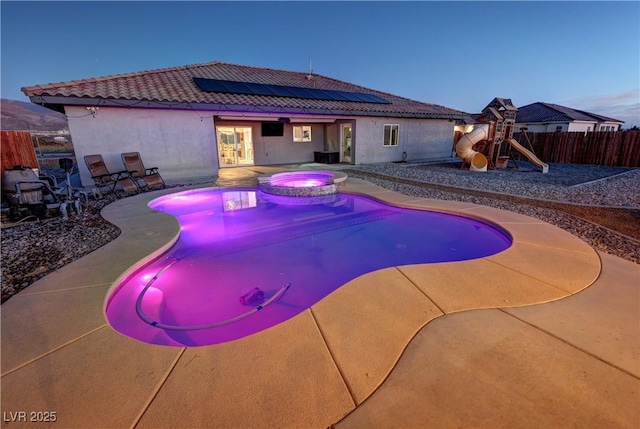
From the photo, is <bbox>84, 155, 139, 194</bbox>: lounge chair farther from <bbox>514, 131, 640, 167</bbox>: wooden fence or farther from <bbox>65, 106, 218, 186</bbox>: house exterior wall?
<bbox>514, 131, 640, 167</bbox>: wooden fence

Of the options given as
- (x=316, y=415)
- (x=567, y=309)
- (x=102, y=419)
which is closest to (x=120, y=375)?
(x=102, y=419)

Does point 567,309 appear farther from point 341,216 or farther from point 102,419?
point 341,216

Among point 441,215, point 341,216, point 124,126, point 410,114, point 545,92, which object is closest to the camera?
point 441,215

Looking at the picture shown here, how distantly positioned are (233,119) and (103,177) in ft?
22.0

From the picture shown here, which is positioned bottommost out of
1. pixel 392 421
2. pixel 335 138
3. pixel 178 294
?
pixel 178 294

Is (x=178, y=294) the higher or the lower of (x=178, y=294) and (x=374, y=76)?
the lower

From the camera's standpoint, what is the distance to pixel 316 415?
4.88 feet

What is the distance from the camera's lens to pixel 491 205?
244 inches

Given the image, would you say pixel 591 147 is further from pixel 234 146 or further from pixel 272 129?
pixel 234 146

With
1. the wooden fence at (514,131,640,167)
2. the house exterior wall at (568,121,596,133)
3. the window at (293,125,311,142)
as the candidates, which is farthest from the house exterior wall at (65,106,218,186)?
the house exterior wall at (568,121,596,133)

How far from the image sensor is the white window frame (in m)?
14.4

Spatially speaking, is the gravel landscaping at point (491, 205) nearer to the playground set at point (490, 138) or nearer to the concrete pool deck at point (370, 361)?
the concrete pool deck at point (370, 361)

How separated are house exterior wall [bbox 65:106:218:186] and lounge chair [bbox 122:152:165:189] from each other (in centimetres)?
61

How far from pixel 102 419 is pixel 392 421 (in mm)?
1612
